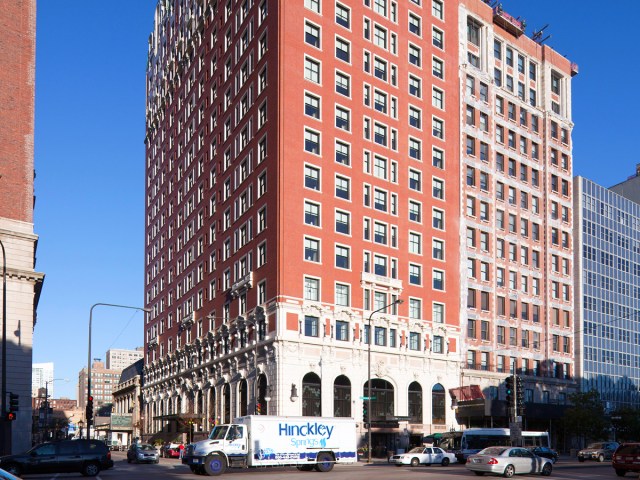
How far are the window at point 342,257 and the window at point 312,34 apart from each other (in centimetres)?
1978

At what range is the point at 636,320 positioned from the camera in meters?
110

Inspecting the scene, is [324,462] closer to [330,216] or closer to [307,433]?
[307,433]

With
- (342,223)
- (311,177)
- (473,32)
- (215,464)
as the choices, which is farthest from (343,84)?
(215,464)

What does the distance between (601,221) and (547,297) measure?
1801cm

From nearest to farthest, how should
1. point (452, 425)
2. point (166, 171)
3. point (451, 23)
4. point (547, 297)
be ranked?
1. point (452, 425)
2. point (451, 23)
3. point (547, 297)
4. point (166, 171)

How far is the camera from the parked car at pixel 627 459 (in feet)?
133

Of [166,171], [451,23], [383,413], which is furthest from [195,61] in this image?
[383,413]

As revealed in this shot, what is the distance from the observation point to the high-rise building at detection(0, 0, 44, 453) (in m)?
57.3

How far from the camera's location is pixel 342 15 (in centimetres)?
7762

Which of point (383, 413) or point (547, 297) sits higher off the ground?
point (547, 297)

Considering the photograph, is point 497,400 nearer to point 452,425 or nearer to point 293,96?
point 452,425

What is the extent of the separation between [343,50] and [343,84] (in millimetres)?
3503

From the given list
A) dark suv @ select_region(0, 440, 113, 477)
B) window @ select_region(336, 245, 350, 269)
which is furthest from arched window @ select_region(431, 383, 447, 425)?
dark suv @ select_region(0, 440, 113, 477)

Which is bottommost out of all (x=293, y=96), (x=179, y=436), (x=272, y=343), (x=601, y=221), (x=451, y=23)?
(x=179, y=436)
